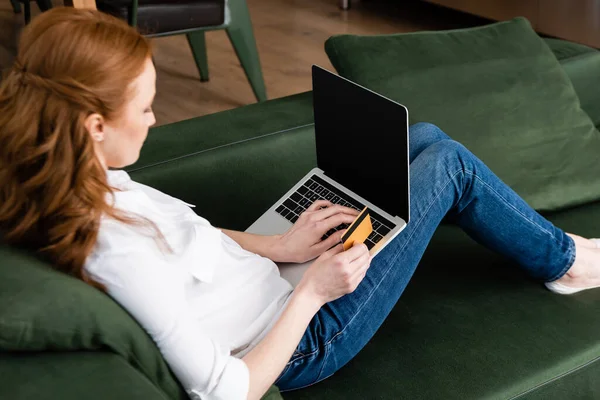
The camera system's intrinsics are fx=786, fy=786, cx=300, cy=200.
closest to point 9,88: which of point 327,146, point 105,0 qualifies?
point 327,146

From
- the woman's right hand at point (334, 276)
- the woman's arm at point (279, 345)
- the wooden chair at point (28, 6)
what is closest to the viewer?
the woman's arm at point (279, 345)

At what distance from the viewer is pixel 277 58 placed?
4.05 m

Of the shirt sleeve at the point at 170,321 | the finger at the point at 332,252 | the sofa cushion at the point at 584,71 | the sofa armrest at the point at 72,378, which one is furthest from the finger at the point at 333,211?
the sofa cushion at the point at 584,71

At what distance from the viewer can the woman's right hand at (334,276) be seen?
49.4 inches

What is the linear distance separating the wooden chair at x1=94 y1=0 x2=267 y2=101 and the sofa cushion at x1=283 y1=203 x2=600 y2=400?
1671mm

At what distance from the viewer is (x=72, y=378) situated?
93cm

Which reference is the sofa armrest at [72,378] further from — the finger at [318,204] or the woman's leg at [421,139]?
the woman's leg at [421,139]

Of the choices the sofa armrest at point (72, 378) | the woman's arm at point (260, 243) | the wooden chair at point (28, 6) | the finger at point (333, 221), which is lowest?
the wooden chair at point (28, 6)

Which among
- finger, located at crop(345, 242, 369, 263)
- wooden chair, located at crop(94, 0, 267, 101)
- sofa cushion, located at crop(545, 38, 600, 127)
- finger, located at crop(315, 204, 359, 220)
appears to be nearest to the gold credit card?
finger, located at crop(345, 242, 369, 263)

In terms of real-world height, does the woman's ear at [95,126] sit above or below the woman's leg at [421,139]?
above

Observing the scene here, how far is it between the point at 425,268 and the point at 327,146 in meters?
0.36

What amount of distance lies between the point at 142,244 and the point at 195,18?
2161mm

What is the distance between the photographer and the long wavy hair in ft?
3.38

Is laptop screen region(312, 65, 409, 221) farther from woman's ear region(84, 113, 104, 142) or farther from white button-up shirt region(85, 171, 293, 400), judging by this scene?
woman's ear region(84, 113, 104, 142)
